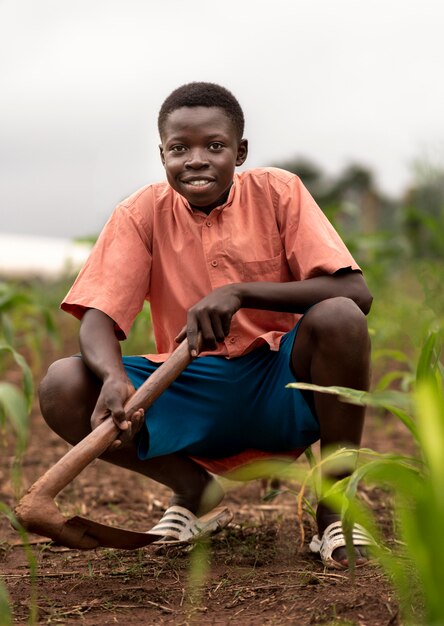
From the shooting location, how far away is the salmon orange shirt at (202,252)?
191 centimetres

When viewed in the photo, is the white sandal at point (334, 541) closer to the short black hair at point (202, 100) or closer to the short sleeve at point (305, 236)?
the short sleeve at point (305, 236)

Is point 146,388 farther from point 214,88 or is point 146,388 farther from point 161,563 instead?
point 214,88

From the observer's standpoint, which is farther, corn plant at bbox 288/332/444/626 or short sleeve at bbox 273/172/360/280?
short sleeve at bbox 273/172/360/280

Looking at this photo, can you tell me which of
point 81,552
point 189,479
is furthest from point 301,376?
point 81,552

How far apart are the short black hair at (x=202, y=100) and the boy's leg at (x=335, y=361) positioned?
0.45 metres

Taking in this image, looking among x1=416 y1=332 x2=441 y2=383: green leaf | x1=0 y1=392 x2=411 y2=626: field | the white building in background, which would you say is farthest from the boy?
the white building in background

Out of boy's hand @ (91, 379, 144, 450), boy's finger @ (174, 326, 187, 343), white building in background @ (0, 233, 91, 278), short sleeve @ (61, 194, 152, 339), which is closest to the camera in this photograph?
boy's hand @ (91, 379, 144, 450)

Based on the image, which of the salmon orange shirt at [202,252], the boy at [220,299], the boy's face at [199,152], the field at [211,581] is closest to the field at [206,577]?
the field at [211,581]

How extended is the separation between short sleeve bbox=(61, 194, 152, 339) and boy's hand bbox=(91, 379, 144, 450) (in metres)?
0.20

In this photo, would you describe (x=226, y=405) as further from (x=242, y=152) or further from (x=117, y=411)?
(x=242, y=152)

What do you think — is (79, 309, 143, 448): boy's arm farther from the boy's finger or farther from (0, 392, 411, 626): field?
(0, 392, 411, 626): field

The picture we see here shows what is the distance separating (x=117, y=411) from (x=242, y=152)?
656 mm

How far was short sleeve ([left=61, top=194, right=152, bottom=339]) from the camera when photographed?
1.90m

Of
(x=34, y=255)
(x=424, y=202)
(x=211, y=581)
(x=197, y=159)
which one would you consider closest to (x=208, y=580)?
(x=211, y=581)
